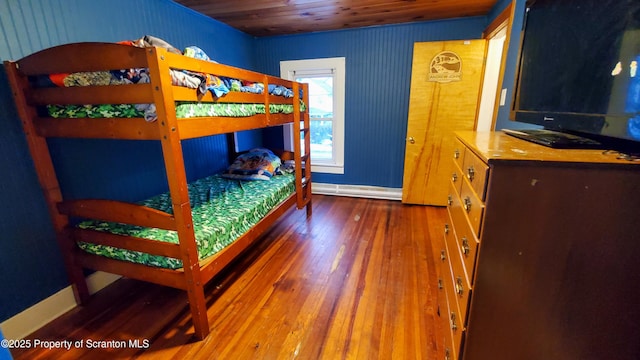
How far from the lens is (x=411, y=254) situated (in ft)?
7.73

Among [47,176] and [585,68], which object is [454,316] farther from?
[47,176]

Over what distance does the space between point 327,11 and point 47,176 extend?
265 centimetres

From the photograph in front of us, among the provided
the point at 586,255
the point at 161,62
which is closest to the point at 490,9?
the point at 586,255

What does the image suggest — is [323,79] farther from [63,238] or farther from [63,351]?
[63,351]

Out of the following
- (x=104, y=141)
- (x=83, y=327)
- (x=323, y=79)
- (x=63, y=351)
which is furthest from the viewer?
(x=323, y=79)

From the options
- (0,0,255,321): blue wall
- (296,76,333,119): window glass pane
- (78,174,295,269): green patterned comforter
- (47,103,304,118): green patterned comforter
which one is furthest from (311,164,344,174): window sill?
Answer: (47,103,304,118): green patterned comforter

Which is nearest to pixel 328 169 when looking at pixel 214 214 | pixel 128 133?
pixel 214 214

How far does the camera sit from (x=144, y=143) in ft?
7.16

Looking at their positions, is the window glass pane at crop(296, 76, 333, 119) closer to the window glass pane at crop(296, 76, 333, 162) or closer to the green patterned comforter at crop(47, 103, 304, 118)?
the window glass pane at crop(296, 76, 333, 162)

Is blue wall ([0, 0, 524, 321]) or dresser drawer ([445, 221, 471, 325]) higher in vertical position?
blue wall ([0, 0, 524, 321])

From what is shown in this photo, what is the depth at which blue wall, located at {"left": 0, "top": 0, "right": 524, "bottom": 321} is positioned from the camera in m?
1.48

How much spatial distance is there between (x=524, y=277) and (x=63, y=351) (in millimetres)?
2192

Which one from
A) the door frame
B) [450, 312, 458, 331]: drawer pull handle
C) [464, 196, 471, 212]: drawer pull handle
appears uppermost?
the door frame

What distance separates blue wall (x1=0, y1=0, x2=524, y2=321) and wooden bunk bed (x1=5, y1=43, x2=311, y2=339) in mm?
111
